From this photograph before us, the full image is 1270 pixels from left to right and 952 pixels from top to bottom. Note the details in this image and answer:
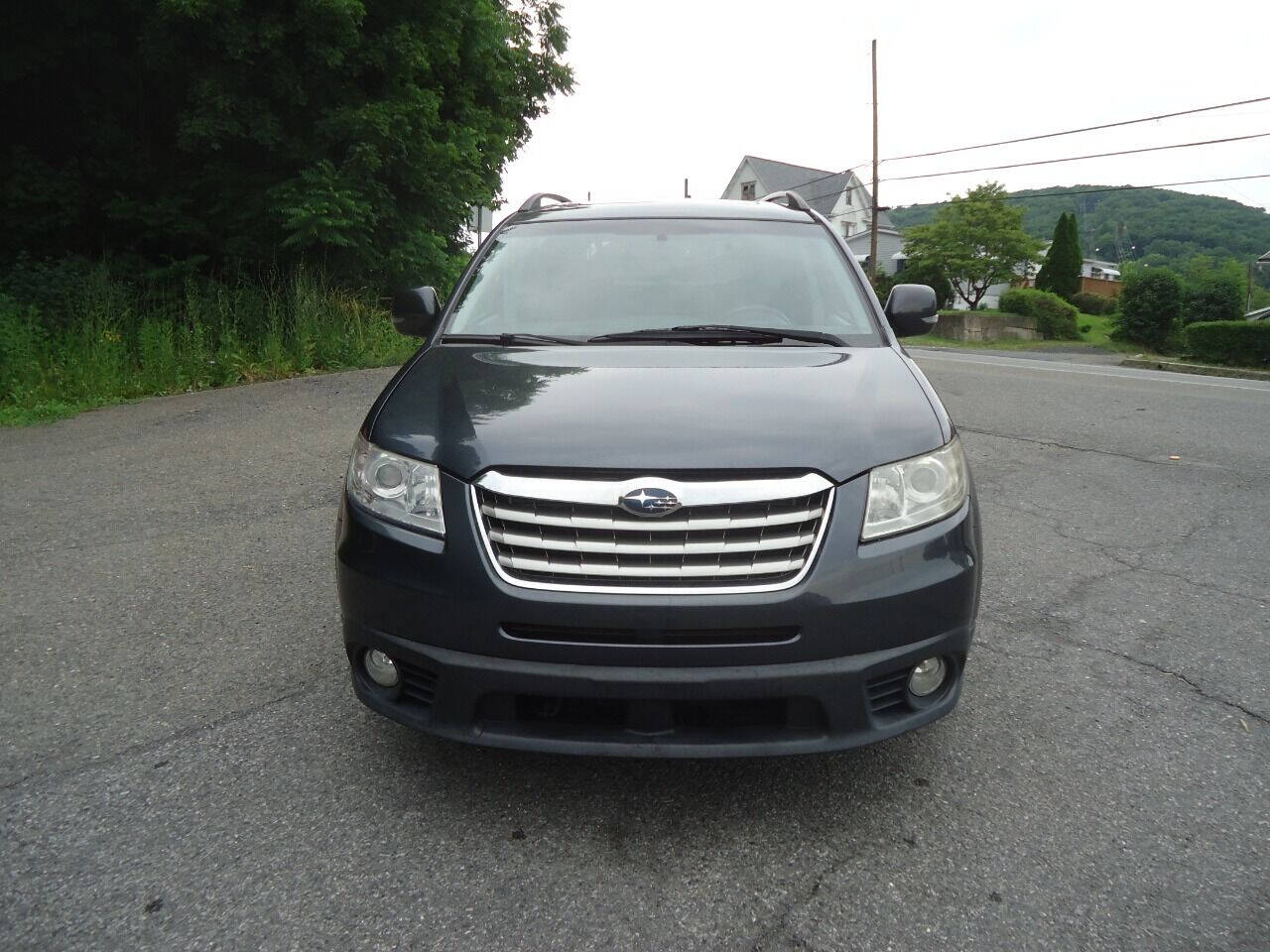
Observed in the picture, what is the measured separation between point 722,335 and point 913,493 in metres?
1.12

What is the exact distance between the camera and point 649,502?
2254 millimetres

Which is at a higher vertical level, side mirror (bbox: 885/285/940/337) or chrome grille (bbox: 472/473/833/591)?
side mirror (bbox: 885/285/940/337)

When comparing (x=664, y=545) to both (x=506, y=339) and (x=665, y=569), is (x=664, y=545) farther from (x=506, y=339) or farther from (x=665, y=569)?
(x=506, y=339)

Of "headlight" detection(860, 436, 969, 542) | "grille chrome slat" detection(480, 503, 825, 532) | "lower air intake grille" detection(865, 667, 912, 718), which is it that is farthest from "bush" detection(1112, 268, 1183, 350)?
"grille chrome slat" detection(480, 503, 825, 532)

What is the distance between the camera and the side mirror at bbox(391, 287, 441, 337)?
3791 millimetres

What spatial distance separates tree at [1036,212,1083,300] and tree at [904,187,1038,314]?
5377mm

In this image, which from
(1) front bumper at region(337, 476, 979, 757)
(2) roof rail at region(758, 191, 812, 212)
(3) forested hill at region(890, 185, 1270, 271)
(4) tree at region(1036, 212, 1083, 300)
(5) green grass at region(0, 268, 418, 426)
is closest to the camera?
(1) front bumper at region(337, 476, 979, 757)

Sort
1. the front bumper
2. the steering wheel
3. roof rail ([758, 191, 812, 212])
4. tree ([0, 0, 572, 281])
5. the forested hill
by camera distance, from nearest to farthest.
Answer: the front bumper, the steering wheel, roof rail ([758, 191, 812, 212]), tree ([0, 0, 572, 281]), the forested hill

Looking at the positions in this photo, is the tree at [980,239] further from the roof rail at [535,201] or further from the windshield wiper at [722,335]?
the windshield wiper at [722,335]

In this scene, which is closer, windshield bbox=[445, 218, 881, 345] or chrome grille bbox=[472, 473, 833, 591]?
chrome grille bbox=[472, 473, 833, 591]

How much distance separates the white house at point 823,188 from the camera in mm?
65500

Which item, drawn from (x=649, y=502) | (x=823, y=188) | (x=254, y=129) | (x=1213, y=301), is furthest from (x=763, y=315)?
(x=823, y=188)

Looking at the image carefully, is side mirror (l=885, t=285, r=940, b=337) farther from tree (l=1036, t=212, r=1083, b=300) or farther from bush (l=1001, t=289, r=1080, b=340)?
tree (l=1036, t=212, r=1083, b=300)

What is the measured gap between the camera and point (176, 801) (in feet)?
8.36
